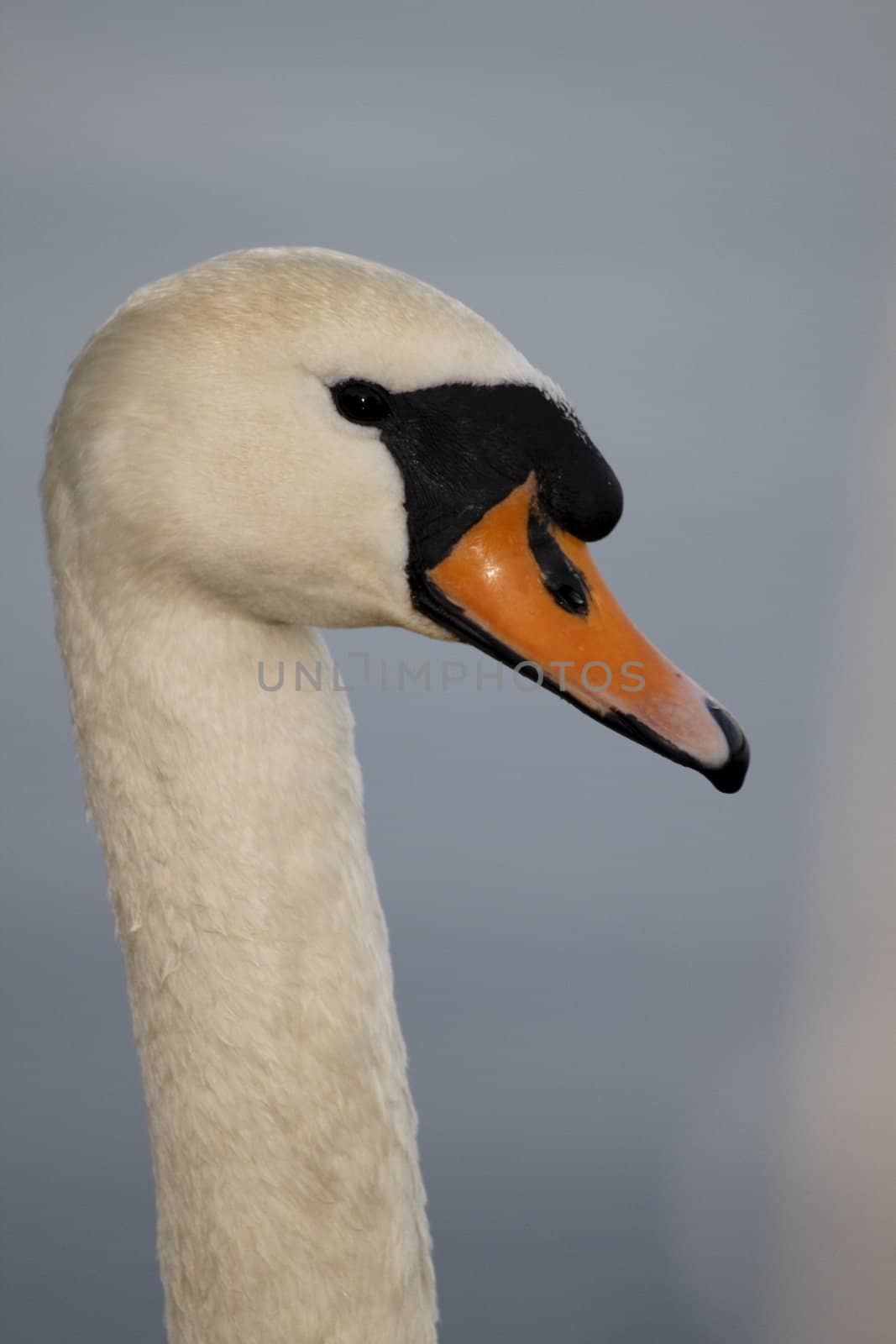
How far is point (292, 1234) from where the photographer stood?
1.12m

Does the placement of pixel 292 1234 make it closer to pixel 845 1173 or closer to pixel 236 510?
pixel 236 510

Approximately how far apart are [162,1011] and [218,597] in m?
0.26

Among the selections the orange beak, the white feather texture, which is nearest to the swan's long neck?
the white feather texture

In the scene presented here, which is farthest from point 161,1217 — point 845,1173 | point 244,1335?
point 845,1173

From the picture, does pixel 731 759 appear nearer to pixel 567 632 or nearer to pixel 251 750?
pixel 567 632

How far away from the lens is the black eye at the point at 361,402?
1.02 metres

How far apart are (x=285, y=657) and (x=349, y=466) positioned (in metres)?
0.13

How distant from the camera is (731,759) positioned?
108 centimetres

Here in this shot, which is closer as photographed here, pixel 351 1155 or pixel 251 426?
pixel 251 426

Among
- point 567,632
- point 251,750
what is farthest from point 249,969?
point 567,632

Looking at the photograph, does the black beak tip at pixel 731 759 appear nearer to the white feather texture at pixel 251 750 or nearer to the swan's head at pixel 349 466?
the swan's head at pixel 349 466

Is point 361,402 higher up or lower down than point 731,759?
higher up

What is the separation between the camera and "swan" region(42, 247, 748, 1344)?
1.02m

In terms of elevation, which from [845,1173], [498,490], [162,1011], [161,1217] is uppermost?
[498,490]
